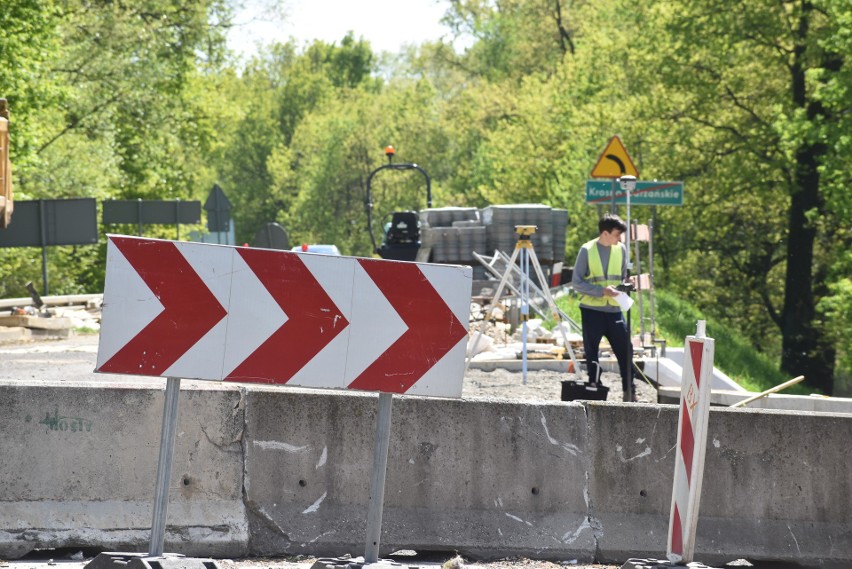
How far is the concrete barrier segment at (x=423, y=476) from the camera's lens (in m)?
7.28

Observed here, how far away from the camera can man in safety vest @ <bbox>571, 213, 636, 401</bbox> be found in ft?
39.2

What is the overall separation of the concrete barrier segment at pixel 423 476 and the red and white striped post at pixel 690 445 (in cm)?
119

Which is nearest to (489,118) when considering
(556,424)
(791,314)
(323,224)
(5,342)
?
(323,224)

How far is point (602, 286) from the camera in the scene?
12133 mm

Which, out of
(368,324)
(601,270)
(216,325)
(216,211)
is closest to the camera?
(216,325)

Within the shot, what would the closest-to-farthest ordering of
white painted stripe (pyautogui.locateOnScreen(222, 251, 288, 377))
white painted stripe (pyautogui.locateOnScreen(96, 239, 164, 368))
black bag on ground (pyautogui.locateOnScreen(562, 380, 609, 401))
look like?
white painted stripe (pyautogui.locateOnScreen(96, 239, 164, 368)) → white painted stripe (pyautogui.locateOnScreen(222, 251, 288, 377)) → black bag on ground (pyautogui.locateOnScreen(562, 380, 609, 401))

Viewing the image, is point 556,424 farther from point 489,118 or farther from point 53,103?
point 489,118

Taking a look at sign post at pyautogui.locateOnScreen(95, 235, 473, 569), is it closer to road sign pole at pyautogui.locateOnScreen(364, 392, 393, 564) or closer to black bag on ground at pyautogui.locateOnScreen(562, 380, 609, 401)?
road sign pole at pyautogui.locateOnScreen(364, 392, 393, 564)

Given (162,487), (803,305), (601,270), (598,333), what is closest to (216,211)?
(803,305)

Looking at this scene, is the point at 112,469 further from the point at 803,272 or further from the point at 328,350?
the point at 803,272

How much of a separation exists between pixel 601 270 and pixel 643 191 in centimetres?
632

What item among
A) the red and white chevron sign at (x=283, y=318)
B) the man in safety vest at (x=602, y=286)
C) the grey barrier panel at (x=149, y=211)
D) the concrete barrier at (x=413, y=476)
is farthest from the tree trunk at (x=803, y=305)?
the red and white chevron sign at (x=283, y=318)

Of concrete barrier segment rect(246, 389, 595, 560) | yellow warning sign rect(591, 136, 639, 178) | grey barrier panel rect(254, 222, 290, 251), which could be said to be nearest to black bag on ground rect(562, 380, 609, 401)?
concrete barrier segment rect(246, 389, 595, 560)

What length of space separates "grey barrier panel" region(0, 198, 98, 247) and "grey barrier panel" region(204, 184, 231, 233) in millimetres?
6951
